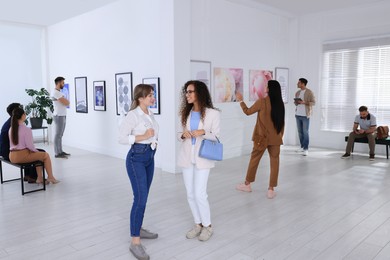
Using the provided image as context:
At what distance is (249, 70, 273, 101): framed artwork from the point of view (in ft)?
27.7

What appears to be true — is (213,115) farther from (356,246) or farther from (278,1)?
(278,1)

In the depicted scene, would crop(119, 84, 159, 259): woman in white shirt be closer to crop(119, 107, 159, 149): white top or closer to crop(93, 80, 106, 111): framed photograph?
crop(119, 107, 159, 149): white top

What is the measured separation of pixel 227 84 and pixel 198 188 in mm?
4756

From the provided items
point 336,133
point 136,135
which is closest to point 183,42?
point 136,135

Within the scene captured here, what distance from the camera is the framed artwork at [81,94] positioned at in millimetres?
8914

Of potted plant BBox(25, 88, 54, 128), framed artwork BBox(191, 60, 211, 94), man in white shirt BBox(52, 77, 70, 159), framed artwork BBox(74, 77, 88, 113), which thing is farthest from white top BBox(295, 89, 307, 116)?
potted plant BBox(25, 88, 54, 128)

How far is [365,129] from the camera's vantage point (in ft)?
26.0

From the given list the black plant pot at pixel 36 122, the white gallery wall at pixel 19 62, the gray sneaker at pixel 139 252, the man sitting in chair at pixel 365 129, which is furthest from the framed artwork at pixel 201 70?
the white gallery wall at pixel 19 62

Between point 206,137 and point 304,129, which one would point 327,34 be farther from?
point 206,137

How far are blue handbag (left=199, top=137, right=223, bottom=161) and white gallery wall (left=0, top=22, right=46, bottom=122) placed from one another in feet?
28.9

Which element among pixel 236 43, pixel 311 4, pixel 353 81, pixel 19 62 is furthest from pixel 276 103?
pixel 19 62

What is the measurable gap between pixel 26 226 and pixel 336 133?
779 cm

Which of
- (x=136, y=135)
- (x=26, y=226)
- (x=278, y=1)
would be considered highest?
(x=278, y=1)

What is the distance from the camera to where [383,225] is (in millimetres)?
3891
